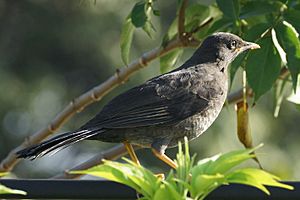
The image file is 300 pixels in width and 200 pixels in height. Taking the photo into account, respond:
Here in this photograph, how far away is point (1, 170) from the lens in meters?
4.49

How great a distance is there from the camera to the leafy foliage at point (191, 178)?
2.04 meters

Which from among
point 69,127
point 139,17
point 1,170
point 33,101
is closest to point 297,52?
point 139,17

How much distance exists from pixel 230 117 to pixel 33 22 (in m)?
3.22

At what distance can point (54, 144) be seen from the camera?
3996 millimetres

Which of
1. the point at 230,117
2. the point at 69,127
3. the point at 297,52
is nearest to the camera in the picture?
the point at 297,52

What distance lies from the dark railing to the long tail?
0.80 metres

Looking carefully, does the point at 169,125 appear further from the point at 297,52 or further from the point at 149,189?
the point at 149,189

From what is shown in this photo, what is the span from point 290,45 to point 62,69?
9.77 metres

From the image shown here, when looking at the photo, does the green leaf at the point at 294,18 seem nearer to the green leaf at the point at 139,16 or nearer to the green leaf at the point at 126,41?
the green leaf at the point at 139,16

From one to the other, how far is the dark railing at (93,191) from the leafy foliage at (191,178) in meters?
0.76

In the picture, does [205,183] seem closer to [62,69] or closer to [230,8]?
[230,8]

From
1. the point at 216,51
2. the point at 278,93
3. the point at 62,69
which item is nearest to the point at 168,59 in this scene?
the point at 278,93

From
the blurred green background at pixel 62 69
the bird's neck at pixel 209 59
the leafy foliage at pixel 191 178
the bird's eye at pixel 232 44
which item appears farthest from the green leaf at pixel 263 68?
the blurred green background at pixel 62 69

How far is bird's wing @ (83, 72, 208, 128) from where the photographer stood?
4590 millimetres
